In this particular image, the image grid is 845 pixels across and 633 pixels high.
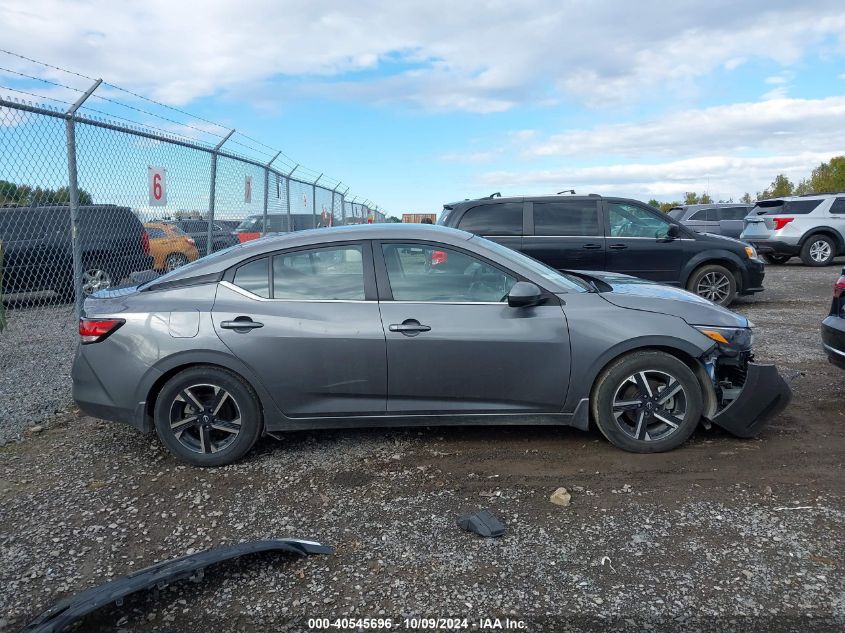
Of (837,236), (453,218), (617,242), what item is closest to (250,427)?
(453,218)

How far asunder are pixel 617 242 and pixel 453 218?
238 cm

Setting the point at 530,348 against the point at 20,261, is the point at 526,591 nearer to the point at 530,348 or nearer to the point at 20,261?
the point at 530,348

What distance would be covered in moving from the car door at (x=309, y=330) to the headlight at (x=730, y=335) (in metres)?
2.13

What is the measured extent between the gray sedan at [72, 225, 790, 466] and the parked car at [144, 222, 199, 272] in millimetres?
4703

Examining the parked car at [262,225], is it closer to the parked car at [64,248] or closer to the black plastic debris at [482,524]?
the parked car at [64,248]

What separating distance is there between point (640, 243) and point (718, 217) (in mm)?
12620

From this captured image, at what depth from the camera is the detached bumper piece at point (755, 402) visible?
4.16 metres

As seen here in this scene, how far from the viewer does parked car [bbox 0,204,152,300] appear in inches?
260

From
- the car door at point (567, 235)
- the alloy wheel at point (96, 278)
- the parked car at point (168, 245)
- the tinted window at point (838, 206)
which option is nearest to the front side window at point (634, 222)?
the car door at point (567, 235)

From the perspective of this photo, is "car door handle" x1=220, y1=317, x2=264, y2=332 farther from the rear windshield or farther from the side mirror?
the rear windshield

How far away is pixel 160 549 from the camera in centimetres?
327

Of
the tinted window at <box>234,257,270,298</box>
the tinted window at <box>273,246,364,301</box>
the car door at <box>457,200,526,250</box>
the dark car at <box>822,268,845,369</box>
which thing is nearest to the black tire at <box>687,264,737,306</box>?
the car door at <box>457,200,526,250</box>

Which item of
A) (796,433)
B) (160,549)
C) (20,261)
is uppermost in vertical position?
(20,261)

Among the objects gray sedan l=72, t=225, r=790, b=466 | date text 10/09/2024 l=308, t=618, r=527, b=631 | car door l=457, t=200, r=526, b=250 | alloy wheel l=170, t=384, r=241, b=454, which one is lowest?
date text 10/09/2024 l=308, t=618, r=527, b=631
